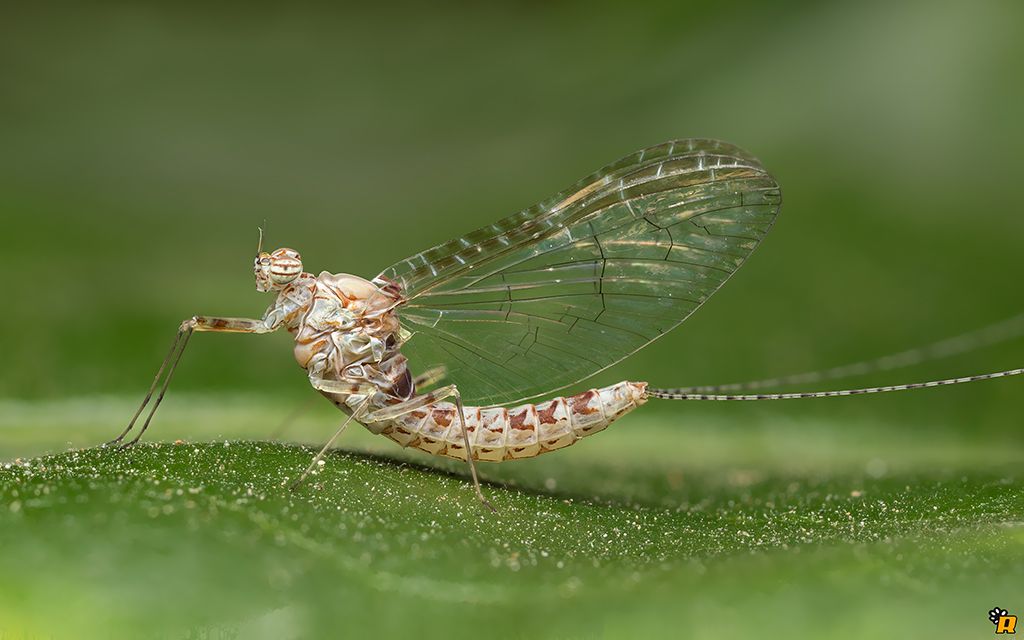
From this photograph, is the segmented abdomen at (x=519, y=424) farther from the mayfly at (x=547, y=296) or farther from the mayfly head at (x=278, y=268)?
the mayfly head at (x=278, y=268)

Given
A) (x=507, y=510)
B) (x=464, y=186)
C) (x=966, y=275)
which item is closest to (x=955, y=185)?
(x=966, y=275)

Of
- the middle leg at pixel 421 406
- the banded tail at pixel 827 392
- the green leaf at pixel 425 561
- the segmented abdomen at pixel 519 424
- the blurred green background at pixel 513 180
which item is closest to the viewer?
the green leaf at pixel 425 561

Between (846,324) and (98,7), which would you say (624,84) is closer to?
(846,324)

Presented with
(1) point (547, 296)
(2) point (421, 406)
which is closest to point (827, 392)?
(1) point (547, 296)

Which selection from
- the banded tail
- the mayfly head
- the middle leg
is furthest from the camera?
the mayfly head

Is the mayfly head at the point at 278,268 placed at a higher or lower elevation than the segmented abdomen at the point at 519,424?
higher

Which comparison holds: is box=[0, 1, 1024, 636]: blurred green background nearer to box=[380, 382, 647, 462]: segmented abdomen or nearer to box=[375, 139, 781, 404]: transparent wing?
box=[380, 382, 647, 462]: segmented abdomen

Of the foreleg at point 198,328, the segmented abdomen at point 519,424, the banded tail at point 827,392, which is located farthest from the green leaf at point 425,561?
the foreleg at point 198,328

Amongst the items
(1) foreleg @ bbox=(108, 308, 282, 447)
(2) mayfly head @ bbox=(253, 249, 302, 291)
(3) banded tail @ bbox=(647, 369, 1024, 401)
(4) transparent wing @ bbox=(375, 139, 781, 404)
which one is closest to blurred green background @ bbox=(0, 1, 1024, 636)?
(2) mayfly head @ bbox=(253, 249, 302, 291)
